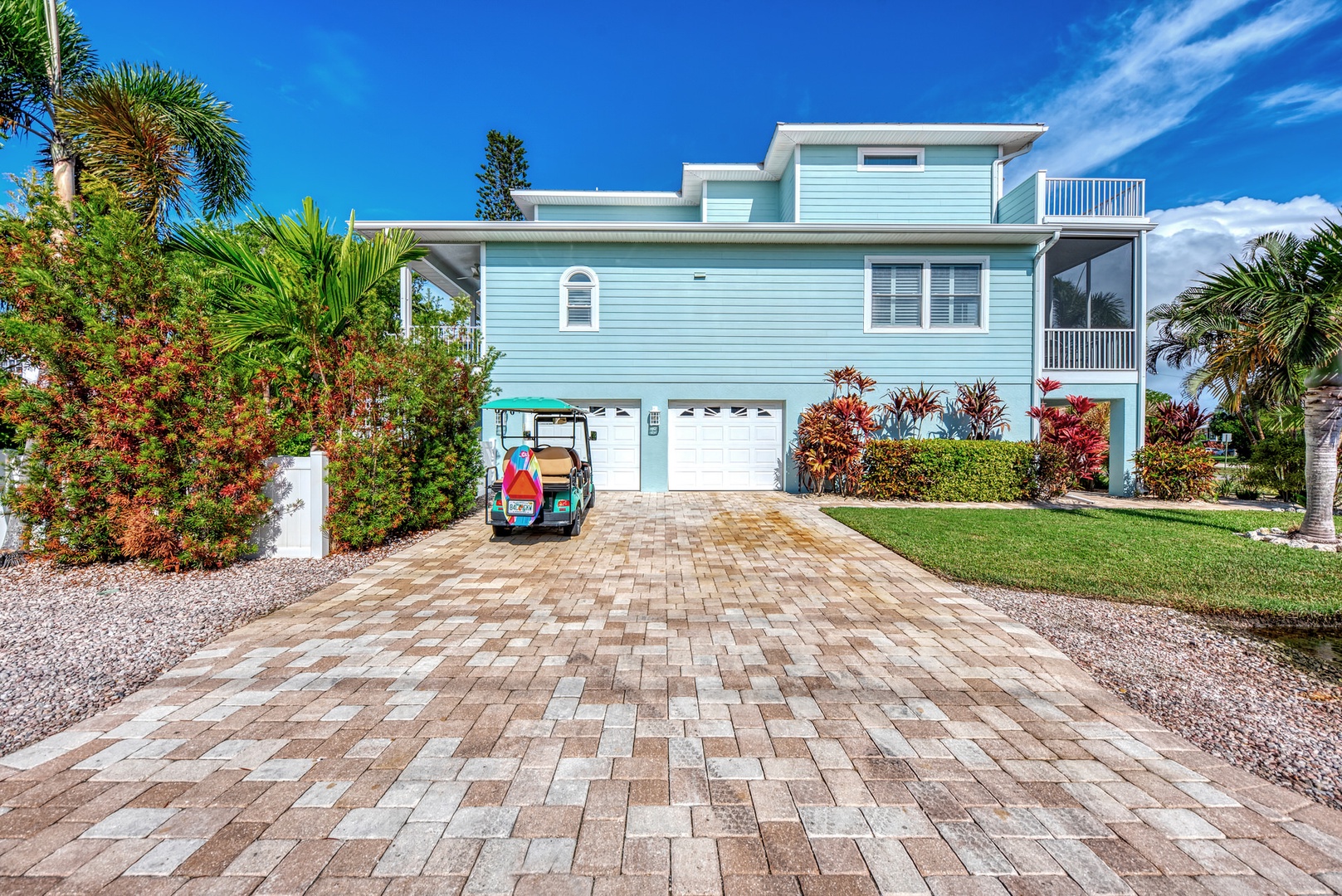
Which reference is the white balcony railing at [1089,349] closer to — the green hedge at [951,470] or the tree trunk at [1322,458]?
the green hedge at [951,470]

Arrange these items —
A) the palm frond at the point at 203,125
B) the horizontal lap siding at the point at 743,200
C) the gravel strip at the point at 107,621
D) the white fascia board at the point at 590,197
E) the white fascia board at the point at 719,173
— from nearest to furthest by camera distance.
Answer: the gravel strip at the point at 107,621 < the palm frond at the point at 203,125 < the white fascia board at the point at 719,173 < the horizontal lap siding at the point at 743,200 < the white fascia board at the point at 590,197

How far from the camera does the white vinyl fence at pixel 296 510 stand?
636cm

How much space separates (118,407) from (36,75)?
364 inches

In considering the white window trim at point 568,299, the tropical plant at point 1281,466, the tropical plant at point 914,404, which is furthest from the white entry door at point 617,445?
the tropical plant at point 1281,466

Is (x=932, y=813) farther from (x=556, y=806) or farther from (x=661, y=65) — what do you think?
(x=661, y=65)

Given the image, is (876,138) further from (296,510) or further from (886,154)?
(296,510)

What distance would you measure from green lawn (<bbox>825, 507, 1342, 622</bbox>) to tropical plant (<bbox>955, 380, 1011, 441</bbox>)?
9.02ft

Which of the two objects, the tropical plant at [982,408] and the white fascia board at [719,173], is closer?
the tropical plant at [982,408]

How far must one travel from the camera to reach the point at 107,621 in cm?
440

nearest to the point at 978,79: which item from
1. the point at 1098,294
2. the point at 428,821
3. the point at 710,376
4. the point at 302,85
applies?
the point at 1098,294

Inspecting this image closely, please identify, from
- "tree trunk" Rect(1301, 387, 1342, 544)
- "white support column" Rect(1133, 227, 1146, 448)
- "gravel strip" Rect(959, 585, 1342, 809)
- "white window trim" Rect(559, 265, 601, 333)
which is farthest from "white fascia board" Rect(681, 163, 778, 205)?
"gravel strip" Rect(959, 585, 1342, 809)

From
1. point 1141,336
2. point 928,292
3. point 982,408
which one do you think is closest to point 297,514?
point 982,408

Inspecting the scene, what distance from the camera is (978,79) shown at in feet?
46.8

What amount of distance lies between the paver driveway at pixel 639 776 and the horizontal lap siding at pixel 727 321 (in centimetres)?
911
